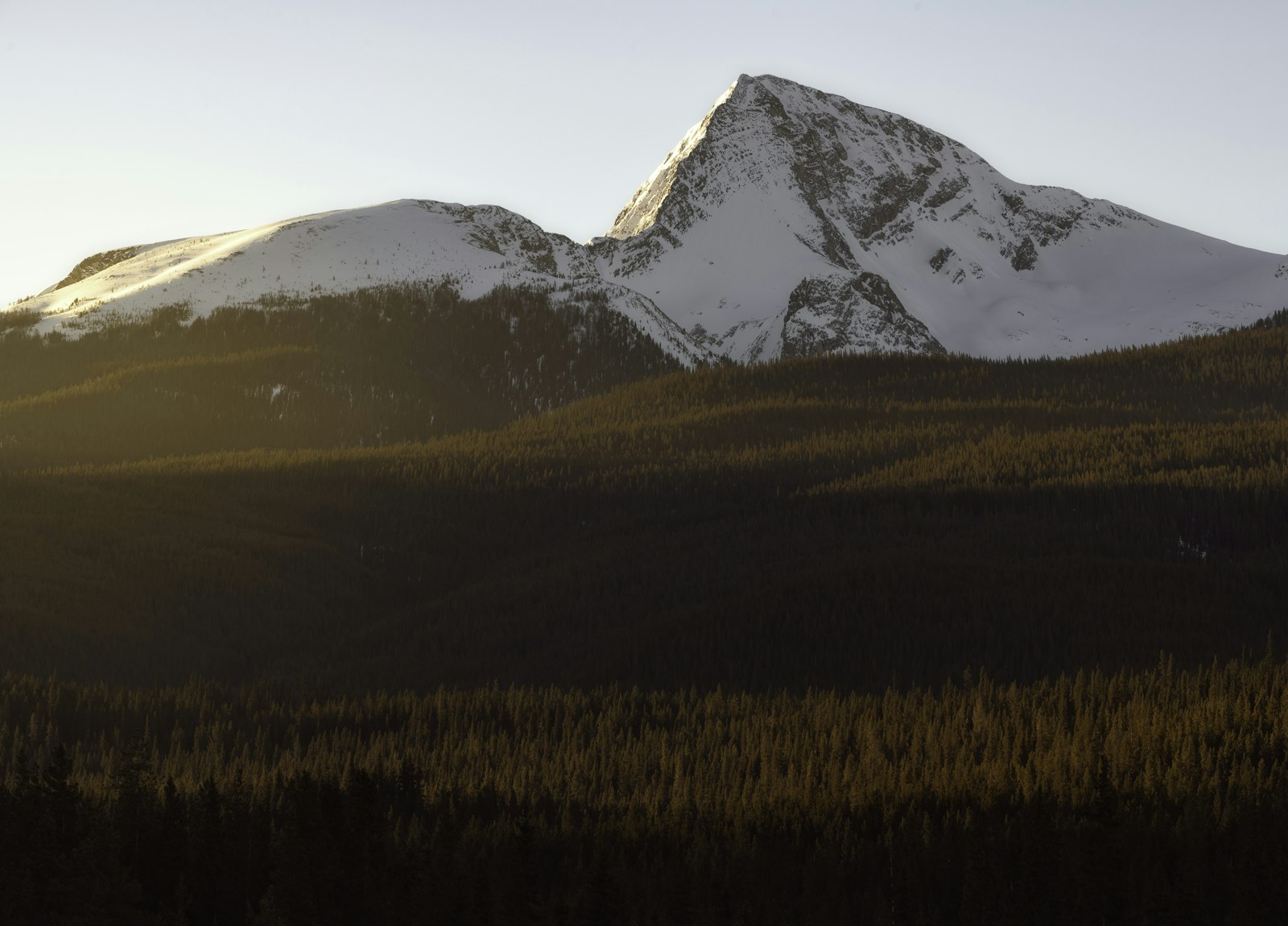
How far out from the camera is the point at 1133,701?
356 ft

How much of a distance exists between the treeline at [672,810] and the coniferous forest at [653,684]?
277 millimetres

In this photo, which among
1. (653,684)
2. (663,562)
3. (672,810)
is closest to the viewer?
(672,810)

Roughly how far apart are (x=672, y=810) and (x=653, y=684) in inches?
1838

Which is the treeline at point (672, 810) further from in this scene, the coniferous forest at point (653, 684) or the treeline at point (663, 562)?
the treeline at point (663, 562)

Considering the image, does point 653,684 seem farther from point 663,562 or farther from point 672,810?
point 672,810

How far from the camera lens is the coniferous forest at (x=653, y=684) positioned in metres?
77.9

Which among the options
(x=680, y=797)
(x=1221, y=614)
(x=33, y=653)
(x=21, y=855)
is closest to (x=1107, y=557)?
(x=1221, y=614)

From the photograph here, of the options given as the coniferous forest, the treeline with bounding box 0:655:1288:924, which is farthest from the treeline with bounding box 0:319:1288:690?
the treeline with bounding box 0:655:1288:924

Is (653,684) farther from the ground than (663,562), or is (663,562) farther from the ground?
(663,562)

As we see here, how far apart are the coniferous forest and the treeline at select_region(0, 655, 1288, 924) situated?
0.28 m

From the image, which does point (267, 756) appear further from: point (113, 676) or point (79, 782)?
point (113, 676)

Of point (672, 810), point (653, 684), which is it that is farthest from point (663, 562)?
point (672, 810)

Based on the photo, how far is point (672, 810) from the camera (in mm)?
89062

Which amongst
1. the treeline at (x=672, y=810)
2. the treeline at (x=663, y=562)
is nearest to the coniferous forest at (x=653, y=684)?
the treeline at (x=672, y=810)
